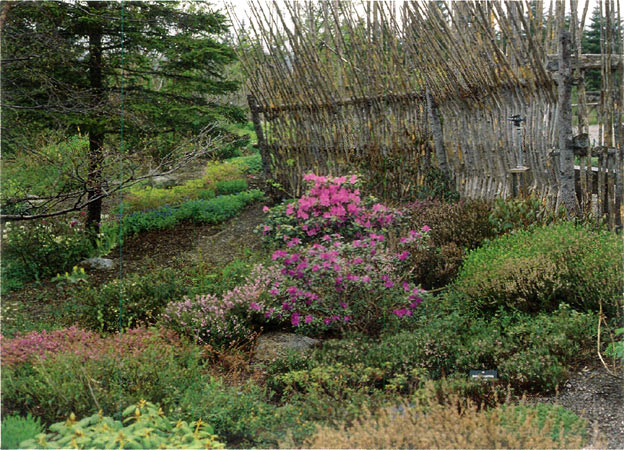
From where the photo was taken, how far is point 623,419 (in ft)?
11.6

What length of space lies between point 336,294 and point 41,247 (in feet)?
7.93

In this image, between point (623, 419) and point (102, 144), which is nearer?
point (623, 419)

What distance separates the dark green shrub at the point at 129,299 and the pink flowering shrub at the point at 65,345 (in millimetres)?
615

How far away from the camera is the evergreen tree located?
4.23 metres

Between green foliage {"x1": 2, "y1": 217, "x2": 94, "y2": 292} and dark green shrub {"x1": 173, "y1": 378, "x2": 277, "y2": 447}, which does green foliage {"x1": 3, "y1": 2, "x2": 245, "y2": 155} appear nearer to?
green foliage {"x1": 2, "y1": 217, "x2": 94, "y2": 292}

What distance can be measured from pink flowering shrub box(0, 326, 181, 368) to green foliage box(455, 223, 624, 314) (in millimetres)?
2616

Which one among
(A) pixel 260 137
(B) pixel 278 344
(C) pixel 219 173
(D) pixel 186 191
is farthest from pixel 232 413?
(C) pixel 219 173

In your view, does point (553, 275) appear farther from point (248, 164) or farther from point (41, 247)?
point (248, 164)

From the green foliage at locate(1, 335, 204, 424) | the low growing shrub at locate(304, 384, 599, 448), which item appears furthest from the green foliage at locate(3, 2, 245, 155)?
the low growing shrub at locate(304, 384, 599, 448)

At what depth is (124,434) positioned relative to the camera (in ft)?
9.53

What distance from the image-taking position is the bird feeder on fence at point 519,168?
6.21 meters

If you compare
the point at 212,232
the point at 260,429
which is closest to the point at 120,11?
the point at 212,232

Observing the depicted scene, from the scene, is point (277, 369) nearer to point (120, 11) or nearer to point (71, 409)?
point (71, 409)

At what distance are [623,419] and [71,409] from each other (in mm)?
3165
